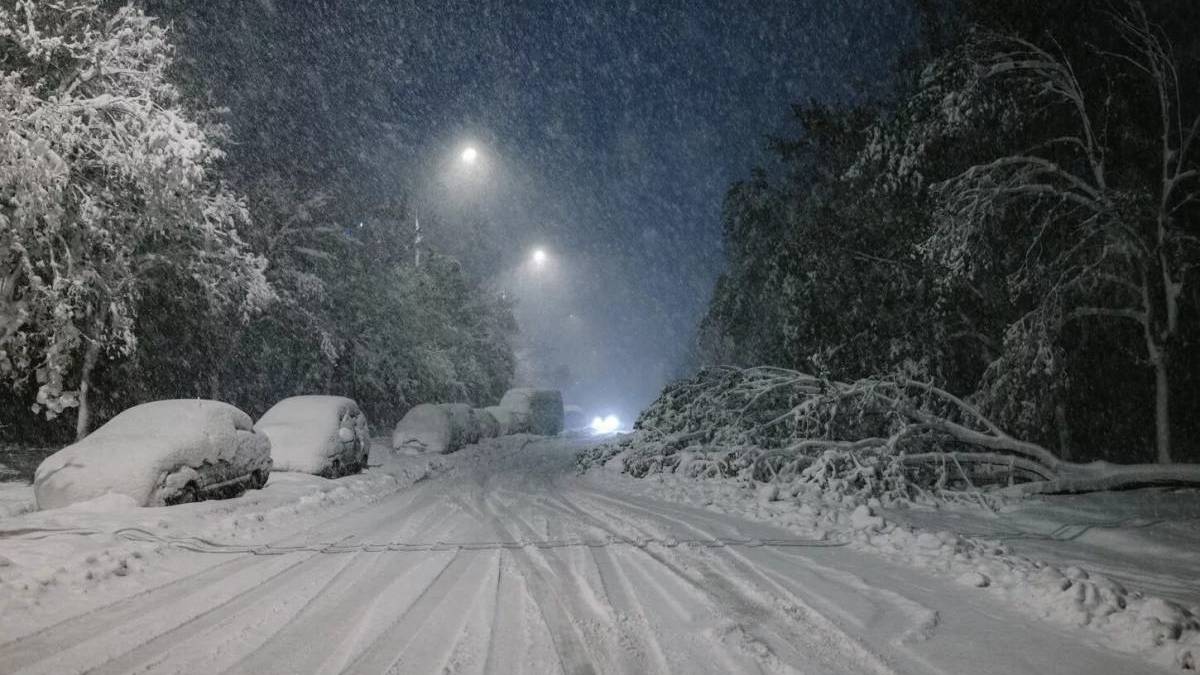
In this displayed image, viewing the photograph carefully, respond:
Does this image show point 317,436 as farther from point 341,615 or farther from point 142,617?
point 341,615

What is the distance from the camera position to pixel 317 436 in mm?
11773

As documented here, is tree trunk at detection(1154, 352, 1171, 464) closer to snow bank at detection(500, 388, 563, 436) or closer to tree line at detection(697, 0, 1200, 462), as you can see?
tree line at detection(697, 0, 1200, 462)

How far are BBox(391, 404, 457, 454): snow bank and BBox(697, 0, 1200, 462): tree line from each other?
11161 millimetres

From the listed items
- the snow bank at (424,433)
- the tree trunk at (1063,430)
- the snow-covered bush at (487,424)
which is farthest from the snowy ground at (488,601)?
the snow-covered bush at (487,424)

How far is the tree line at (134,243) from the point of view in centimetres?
916

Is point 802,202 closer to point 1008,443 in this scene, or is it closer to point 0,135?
point 1008,443

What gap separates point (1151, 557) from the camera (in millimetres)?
6160

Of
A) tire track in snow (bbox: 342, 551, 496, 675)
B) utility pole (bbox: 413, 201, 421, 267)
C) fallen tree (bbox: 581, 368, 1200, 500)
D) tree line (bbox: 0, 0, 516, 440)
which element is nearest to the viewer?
tire track in snow (bbox: 342, 551, 496, 675)

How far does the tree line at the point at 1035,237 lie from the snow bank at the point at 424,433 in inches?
439

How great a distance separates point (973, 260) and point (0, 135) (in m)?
14.1

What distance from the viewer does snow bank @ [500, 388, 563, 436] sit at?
105 feet

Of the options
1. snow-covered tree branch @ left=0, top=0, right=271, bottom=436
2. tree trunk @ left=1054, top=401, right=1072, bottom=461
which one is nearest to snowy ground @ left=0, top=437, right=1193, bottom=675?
snow-covered tree branch @ left=0, top=0, right=271, bottom=436

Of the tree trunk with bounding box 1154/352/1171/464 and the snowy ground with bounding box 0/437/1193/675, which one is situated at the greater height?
the tree trunk with bounding box 1154/352/1171/464

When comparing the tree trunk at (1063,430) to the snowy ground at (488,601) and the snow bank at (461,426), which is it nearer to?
the snowy ground at (488,601)
